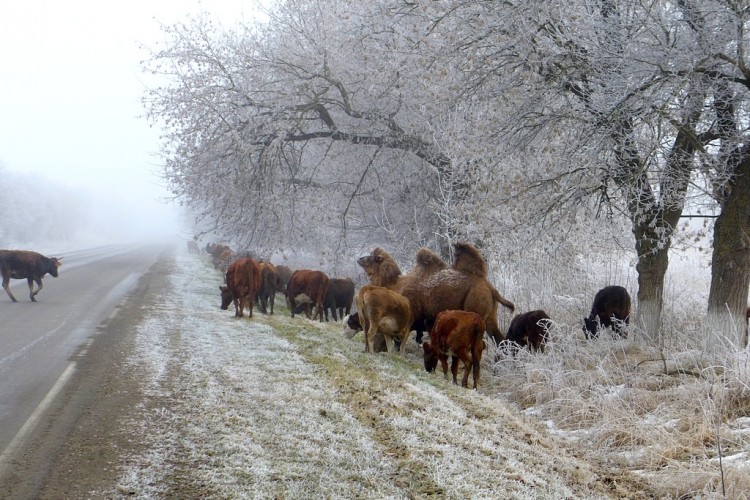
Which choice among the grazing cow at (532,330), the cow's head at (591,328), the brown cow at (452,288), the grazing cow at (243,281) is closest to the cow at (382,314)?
the brown cow at (452,288)

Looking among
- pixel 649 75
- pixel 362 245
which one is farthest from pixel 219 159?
pixel 649 75

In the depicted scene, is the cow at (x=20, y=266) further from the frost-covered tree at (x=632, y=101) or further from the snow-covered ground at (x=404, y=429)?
the frost-covered tree at (x=632, y=101)

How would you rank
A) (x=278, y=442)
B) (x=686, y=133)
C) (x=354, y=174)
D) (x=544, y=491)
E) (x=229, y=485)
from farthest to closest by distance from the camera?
(x=354, y=174)
(x=686, y=133)
(x=278, y=442)
(x=544, y=491)
(x=229, y=485)

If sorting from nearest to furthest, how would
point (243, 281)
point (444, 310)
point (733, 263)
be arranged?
point (733, 263) < point (444, 310) < point (243, 281)

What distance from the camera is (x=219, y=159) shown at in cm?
1750

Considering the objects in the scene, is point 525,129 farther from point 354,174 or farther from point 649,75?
point 354,174

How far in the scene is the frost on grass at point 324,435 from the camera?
5227 mm

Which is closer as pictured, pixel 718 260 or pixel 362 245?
pixel 718 260

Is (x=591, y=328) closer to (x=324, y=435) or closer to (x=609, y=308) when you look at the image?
(x=609, y=308)

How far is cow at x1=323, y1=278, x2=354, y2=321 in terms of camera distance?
59.6 ft

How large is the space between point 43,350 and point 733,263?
10.3 metres

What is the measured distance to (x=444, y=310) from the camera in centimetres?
1201

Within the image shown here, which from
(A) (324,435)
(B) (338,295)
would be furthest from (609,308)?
(B) (338,295)

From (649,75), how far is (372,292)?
5.36 m
